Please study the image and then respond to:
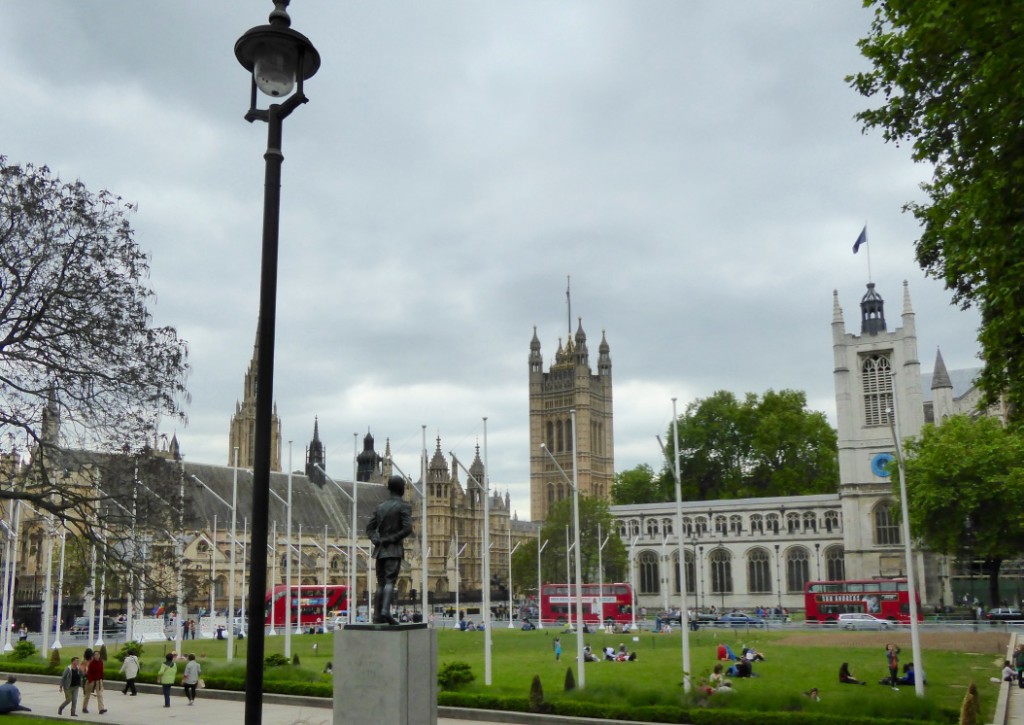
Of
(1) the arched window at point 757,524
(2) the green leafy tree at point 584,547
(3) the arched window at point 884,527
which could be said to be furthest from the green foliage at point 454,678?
(1) the arched window at point 757,524

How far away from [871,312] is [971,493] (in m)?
27.6

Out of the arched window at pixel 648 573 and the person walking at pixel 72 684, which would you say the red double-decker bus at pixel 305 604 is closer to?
the arched window at pixel 648 573

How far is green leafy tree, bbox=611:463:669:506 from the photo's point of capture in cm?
10603

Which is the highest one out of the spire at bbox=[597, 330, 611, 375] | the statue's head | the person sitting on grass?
the spire at bbox=[597, 330, 611, 375]

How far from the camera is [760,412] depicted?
98562mm

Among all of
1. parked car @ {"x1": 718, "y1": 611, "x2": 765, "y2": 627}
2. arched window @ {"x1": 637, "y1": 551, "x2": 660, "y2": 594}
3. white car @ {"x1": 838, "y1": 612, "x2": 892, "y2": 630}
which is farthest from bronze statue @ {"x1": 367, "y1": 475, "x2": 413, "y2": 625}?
arched window @ {"x1": 637, "y1": 551, "x2": 660, "y2": 594}

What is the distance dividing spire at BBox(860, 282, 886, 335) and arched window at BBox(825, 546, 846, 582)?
1914 cm

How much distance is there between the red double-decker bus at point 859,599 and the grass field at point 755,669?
11.1 m

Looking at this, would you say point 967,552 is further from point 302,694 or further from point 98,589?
point 98,589

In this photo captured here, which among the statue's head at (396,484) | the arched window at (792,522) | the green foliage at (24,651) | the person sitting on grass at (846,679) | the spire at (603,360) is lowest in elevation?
the person sitting on grass at (846,679)

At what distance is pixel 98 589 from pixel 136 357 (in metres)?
6.13

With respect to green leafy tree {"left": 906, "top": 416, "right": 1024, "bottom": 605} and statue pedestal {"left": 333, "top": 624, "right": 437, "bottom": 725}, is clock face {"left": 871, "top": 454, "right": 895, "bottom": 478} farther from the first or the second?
statue pedestal {"left": 333, "top": 624, "right": 437, "bottom": 725}

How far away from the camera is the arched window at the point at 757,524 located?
8412 centimetres

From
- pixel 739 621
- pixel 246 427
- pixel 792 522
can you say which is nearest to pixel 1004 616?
pixel 739 621
